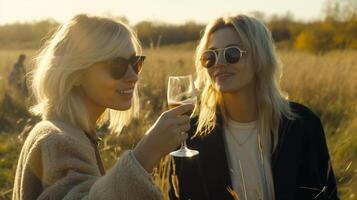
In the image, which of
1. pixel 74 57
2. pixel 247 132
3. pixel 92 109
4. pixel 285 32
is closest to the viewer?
pixel 74 57

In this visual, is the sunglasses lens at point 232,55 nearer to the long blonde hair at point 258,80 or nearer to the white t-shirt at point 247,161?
the long blonde hair at point 258,80

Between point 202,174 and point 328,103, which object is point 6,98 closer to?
point 328,103

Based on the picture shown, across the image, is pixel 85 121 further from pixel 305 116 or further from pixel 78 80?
pixel 305 116

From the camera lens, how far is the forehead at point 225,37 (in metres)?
3.53

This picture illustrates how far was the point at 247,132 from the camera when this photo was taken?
3.54 meters

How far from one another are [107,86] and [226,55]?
131 centimetres

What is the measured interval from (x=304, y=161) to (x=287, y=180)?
0.62 feet

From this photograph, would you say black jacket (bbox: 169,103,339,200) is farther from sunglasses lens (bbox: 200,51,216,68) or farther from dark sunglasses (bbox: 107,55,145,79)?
dark sunglasses (bbox: 107,55,145,79)

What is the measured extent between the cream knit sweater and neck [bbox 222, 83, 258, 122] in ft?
4.98

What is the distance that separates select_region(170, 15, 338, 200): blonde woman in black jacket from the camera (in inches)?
135

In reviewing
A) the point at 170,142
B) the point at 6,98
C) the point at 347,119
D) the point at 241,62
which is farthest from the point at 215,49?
the point at 6,98

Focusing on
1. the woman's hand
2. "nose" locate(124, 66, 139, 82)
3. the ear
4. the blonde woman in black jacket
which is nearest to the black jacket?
the blonde woman in black jacket

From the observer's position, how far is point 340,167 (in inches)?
210

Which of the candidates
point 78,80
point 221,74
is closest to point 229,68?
point 221,74
